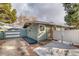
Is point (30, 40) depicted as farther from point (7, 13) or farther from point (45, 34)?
point (7, 13)

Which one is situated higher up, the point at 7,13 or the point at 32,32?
the point at 7,13

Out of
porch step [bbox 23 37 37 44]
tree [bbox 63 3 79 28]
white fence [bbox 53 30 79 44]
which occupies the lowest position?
porch step [bbox 23 37 37 44]

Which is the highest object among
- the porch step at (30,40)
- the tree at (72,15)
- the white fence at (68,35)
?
the tree at (72,15)

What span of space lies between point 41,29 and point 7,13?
21.4 inches

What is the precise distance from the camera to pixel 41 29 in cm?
240

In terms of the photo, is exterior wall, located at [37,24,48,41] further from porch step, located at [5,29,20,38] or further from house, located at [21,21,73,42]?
porch step, located at [5,29,20,38]

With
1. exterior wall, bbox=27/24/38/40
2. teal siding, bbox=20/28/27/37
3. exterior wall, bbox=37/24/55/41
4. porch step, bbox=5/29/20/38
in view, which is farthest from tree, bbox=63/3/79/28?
porch step, bbox=5/29/20/38

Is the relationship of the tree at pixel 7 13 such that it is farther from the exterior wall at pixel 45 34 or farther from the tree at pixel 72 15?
the tree at pixel 72 15

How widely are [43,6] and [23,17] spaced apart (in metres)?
0.32

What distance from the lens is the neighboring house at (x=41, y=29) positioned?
2.38 m

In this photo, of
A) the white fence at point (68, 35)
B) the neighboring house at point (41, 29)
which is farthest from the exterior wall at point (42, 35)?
the white fence at point (68, 35)

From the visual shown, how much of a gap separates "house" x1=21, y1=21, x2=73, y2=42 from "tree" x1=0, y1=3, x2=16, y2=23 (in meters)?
0.23

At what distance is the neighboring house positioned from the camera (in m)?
2.38

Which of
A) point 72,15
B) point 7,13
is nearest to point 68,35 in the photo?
point 72,15
